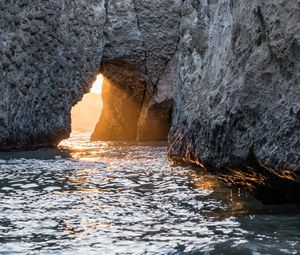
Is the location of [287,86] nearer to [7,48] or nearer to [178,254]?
[178,254]

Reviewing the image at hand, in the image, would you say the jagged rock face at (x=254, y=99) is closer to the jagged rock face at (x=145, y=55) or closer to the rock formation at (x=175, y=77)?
the rock formation at (x=175, y=77)

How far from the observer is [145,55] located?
23922 millimetres

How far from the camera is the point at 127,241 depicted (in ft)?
11.7

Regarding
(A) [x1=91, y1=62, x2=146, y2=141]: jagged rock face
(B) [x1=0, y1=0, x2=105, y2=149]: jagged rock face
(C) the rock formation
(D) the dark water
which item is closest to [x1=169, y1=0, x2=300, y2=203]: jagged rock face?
(C) the rock formation

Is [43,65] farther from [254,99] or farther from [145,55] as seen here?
[254,99]

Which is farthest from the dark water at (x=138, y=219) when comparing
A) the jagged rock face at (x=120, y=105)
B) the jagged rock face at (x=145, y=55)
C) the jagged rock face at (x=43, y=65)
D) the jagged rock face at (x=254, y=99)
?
the jagged rock face at (x=120, y=105)

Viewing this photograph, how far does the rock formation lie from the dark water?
0.40 m

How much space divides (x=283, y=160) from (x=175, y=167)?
18.0ft

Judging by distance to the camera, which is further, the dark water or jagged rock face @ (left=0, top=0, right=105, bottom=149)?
jagged rock face @ (left=0, top=0, right=105, bottom=149)

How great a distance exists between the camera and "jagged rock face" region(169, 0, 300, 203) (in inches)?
157

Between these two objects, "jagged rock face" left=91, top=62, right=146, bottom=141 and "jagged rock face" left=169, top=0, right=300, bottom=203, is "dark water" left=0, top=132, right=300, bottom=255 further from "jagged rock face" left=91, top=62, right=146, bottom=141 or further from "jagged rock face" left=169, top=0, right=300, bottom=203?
"jagged rock face" left=91, top=62, right=146, bottom=141

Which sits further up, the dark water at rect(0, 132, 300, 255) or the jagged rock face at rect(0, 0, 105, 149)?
the jagged rock face at rect(0, 0, 105, 149)

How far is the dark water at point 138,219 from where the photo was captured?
342 centimetres

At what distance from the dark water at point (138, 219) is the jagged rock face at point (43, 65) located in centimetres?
701
